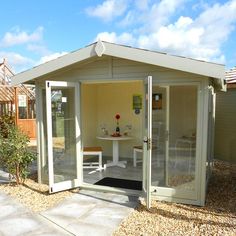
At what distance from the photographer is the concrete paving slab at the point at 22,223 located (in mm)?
3635

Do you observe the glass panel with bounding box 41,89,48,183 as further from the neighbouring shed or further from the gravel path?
the neighbouring shed

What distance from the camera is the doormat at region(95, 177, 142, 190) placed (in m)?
5.57

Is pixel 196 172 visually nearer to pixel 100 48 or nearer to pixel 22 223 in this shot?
pixel 100 48

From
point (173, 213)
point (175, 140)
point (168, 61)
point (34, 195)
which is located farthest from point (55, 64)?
point (173, 213)

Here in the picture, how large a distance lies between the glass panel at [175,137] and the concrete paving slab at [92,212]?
88 cm

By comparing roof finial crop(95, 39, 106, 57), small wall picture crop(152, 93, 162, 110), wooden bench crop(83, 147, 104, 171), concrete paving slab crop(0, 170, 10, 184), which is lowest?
concrete paving slab crop(0, 170, 10, 184)

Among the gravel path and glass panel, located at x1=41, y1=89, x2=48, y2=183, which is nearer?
the gravel path

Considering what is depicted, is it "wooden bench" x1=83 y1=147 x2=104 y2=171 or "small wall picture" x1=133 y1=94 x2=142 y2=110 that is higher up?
"small wall picture" x1=133 y1=94 x2=142 y2=110

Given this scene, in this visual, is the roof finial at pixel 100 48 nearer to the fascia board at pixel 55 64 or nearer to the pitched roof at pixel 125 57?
the pitched roof at pixel 125 57

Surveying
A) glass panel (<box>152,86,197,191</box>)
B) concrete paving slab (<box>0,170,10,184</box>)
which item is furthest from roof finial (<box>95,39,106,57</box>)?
concrete paving slab (<box>0,170,10,184</box>)

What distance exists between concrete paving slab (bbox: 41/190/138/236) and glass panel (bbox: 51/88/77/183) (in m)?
0.62

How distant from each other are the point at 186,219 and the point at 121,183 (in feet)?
6.70

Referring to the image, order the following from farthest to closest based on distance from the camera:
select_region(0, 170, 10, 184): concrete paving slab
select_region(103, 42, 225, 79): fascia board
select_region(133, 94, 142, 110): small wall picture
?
select_region(133, 94, 142, 110): small wall picture → select_region(0, 170, 10, 184): concrete paving slab → select_region(103, 42, 225, 79): fascia board

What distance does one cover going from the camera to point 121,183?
580 cm
